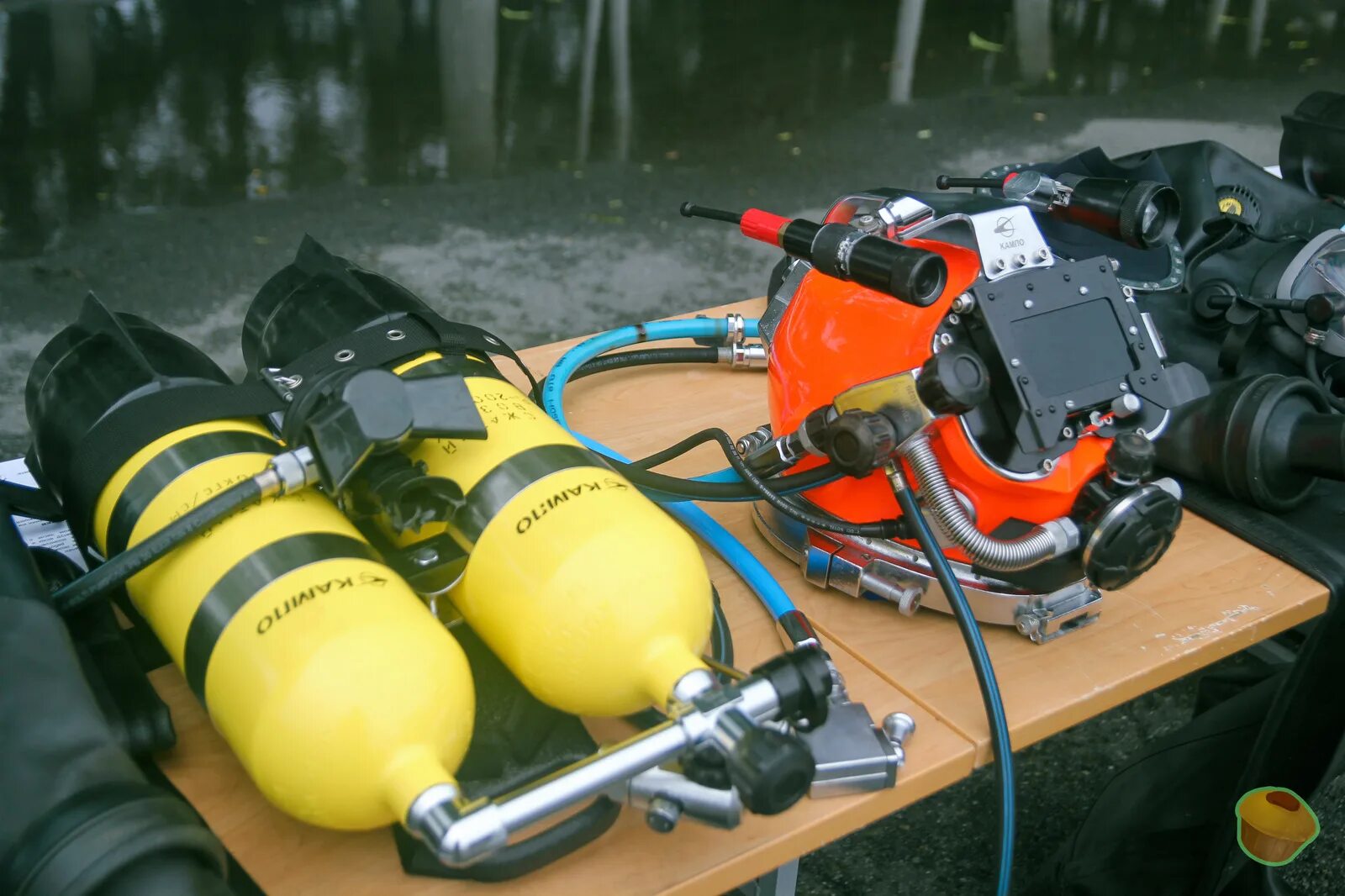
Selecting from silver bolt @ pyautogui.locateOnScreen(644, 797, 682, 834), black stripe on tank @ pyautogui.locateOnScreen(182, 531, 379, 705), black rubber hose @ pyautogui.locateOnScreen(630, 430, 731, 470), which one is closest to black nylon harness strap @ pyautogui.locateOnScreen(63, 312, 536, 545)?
black stripe on tank @ pyautogui.locateOnScreen(182, 531, 379, 705)

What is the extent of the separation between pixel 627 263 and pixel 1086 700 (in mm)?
2153

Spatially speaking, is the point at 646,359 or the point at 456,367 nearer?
the point at 456,367

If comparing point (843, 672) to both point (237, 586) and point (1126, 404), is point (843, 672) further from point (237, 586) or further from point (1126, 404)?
point (237, 586)

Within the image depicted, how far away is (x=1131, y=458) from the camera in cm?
79

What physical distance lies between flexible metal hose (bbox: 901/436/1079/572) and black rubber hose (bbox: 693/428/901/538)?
0.18 feet

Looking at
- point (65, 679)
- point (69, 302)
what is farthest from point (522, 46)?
point (65, 679)

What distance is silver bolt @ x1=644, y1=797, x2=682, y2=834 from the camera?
2.00 feet

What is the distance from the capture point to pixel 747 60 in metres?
4.20

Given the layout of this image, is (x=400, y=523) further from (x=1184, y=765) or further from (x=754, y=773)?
(x=1184, y=765)

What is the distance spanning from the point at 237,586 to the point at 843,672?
0.45m

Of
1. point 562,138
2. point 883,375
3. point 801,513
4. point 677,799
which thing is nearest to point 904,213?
point 883,375

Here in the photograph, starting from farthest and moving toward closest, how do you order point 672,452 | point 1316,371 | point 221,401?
point 1316,371, point 672,452, point 221,401

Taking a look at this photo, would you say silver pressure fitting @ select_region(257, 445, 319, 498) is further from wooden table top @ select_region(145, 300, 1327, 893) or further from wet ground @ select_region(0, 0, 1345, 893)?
wet ground @ select_region(0, 0, 1345, 893)

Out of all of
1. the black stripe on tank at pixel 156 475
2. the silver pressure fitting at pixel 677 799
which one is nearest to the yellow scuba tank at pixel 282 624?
the black stripe on tank at pixel 156 475
